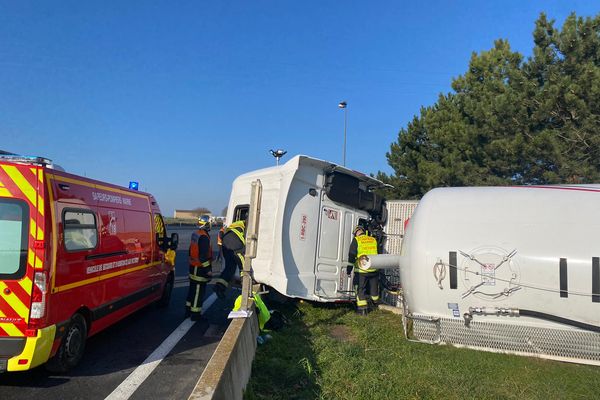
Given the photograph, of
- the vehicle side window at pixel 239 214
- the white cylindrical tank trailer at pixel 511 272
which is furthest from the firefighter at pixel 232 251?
the white cylindrical tank trailer at pixel 511 272

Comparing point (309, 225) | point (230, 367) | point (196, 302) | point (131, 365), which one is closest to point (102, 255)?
point (131, 365)

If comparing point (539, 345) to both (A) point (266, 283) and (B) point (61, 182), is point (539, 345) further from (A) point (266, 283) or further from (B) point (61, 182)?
(B) point (61, 182)

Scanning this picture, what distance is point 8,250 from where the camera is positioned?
4496 millimetres

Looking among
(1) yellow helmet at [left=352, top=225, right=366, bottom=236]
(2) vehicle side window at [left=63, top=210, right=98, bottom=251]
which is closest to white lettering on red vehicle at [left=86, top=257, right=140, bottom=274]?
(2) vehicle side window at [left=63, top=210, right=98, bottom=251]

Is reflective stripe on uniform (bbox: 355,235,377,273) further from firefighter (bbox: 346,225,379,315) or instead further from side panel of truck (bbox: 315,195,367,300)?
side panel of truck (bbox: 315,195,367,300)

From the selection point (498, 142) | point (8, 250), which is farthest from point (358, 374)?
point (498, 142)

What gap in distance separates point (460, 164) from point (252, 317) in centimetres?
1158

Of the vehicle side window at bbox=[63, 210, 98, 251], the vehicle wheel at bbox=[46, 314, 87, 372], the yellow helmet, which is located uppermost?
the yellow helmet

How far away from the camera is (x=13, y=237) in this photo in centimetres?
451

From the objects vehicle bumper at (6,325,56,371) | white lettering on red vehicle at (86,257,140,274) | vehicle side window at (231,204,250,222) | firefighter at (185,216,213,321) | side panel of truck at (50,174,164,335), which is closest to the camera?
vehicle bumper at (6,325,56,371)

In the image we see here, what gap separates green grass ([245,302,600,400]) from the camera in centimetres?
445

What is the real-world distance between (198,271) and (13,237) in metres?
3.43

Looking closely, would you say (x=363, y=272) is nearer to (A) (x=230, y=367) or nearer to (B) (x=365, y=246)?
(B) (x=365, y=246)

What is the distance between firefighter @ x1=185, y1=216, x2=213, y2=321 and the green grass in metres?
1.71
